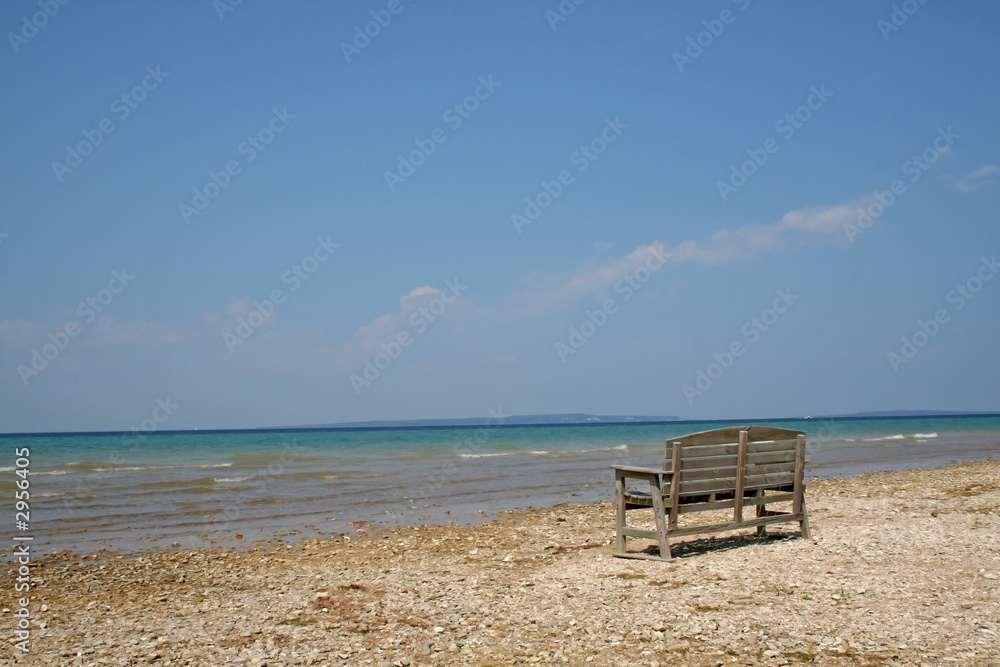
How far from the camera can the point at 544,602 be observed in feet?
20.9

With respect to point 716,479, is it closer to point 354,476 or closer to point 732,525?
point 732,525

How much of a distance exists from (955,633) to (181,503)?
1521 centimetres

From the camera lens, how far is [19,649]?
571 cm

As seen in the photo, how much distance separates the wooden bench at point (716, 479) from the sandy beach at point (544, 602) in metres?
0.34

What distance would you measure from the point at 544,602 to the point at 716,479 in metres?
Result: 2.74

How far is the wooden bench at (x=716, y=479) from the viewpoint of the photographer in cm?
791

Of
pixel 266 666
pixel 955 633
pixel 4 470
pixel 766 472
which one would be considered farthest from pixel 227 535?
pixel 4 470

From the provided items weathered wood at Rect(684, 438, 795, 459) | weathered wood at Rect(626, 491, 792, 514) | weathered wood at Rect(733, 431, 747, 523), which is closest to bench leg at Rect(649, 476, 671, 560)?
weathered wood at Rect(626, 491, 792, 514)

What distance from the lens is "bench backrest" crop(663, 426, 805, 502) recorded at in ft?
26.1

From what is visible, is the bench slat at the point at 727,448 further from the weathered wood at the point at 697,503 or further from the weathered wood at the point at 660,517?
the weathered wood at the point at 697,503

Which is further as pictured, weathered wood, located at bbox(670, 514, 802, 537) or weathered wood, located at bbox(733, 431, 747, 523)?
weathered wood, located at bbox(733, 431, 747, 523)

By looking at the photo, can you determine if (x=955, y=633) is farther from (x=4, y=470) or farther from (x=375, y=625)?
(x=4, y=470)

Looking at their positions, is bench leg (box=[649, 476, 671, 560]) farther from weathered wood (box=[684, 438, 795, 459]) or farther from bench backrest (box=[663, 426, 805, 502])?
weathered wood (box=[684, 438, 795, 459])

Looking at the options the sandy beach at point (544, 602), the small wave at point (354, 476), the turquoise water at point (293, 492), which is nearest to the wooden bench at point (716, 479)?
the sandy beach at point (544, 602)
